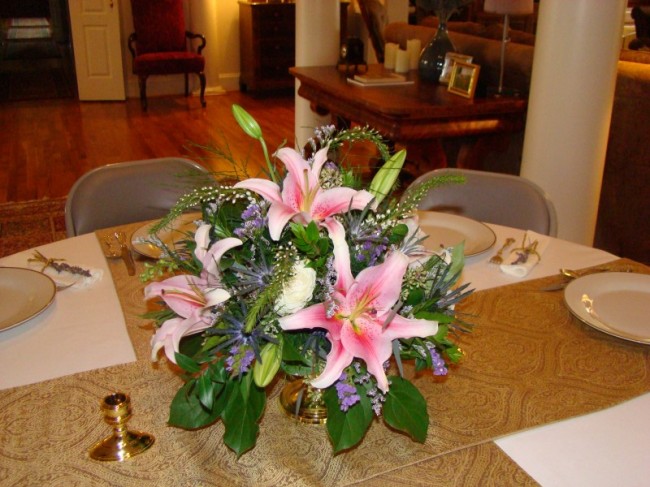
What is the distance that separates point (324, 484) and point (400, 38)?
3.94 metres

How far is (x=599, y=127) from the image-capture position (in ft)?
8.55

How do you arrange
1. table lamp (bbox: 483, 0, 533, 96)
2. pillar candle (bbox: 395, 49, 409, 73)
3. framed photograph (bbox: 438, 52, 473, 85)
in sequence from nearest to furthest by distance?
table lamp (bbox: 483, 0, 533, 96)
framed photograph (bbox: 438, 52, 473, 85)
pillar candle (bbox: 395, 49, 409, 73)

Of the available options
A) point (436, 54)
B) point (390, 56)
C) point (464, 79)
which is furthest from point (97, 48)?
point (464, 79)

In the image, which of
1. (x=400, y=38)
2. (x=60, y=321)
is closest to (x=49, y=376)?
(x=60, y=321)

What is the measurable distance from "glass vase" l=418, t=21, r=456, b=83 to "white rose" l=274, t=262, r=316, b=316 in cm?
279

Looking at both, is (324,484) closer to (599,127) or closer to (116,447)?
(116,447)

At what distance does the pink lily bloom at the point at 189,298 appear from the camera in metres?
0.83

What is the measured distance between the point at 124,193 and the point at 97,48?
5188 millimetres

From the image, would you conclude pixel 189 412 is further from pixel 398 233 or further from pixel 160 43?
pixel 160 43

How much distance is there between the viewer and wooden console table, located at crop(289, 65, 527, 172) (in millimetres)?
2938

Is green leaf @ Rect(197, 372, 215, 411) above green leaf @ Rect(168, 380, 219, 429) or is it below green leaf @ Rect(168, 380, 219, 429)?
above

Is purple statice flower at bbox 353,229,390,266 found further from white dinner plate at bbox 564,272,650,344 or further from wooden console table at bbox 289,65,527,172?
wooden console table at bbox 289,65,527,172

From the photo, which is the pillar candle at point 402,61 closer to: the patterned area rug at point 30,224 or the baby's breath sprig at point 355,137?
the patterned area rug at point 30,224

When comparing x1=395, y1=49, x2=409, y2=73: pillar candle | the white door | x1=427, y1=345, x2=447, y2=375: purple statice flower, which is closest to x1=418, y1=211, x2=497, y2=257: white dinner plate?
x1=427, y1=345, x2=447, y2=375: purple statice flower
